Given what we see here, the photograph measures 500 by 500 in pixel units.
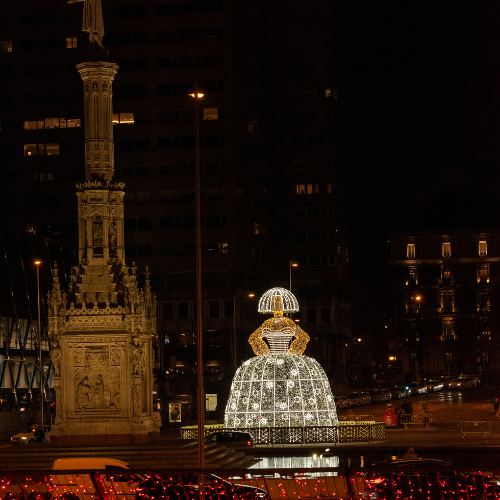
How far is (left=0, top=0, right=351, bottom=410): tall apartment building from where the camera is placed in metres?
96.2

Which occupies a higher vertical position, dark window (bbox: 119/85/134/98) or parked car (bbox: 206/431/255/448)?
dark window (bbox: 119/85/134/98)

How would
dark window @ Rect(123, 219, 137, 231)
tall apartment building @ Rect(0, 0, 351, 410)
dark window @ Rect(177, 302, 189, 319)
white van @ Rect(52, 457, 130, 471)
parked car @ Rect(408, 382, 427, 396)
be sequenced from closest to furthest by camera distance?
1. white van @ Rect(52, 457, 130, 471)
2. parked car @ Rect(408, 382, 427, 396)
3. dark window @ Rect(177, 302, 189, 319)
4. tall apartment building @ Rect(0, 0, 351, 410)
5. dark window @ Rect(123, 219, 137, 231)

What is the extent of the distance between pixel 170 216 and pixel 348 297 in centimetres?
2824

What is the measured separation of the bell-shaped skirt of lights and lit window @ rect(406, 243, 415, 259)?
3701 inches

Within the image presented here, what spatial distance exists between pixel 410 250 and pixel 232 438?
322 ft

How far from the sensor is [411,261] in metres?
137

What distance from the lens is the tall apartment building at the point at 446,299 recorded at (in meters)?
128

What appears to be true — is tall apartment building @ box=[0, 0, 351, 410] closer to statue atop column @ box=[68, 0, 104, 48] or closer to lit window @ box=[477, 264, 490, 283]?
lit window @ box=[477, 264, 490, 283]

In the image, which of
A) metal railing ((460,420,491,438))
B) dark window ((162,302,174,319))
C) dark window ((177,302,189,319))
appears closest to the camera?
metal railing ((460,420,491,438))

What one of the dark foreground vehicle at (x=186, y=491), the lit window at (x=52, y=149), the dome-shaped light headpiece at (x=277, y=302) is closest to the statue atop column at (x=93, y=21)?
the dome-shaped light headpiece at (x=277, y=302)

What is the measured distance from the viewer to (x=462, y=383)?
94.3 meters

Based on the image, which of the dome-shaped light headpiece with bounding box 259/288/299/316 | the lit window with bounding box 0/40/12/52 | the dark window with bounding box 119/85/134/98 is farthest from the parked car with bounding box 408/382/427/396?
the lit window with bounding box 0/40/12/52

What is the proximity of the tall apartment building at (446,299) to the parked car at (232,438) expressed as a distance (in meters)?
82.5

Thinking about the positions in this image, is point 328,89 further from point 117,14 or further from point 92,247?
point 92,247
